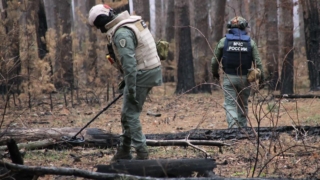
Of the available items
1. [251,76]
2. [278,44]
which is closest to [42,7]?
[278,44]

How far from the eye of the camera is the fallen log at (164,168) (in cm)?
534

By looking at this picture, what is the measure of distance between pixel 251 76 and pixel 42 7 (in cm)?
980

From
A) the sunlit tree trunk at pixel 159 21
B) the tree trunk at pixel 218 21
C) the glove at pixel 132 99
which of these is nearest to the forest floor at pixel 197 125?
the glove at pixel 132 99

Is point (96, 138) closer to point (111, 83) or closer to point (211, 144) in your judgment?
point (211, 144)

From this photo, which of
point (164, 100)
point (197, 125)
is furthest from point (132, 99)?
point (164, 100)

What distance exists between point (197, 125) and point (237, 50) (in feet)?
5.01

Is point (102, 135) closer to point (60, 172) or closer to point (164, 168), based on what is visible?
point (164, 168)

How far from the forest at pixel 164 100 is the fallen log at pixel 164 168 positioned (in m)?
0.39

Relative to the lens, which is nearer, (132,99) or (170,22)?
(132,99)

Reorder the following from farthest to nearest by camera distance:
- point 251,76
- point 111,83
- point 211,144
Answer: point 111,83, point 251,76, point 211,144

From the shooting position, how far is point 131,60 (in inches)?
251

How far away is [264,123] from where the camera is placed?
37.7 ft

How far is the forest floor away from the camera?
6125mm

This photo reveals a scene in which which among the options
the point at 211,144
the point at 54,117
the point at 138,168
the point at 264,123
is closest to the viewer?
the point at 138,168
